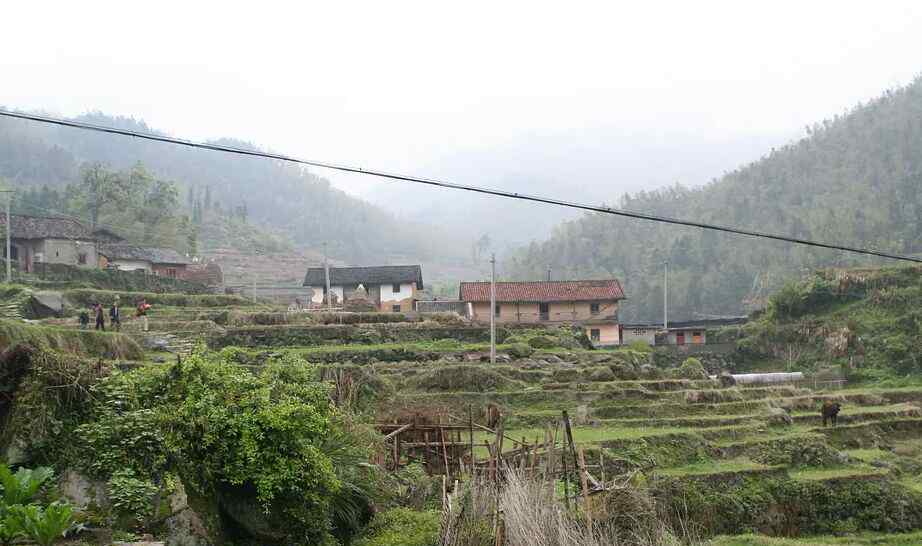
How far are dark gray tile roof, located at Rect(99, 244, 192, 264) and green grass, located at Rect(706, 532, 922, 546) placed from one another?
144 ft

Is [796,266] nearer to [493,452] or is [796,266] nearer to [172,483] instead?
[493,452]

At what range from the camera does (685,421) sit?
25547 millimetres

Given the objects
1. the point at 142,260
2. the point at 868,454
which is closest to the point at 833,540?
the point at 868,454

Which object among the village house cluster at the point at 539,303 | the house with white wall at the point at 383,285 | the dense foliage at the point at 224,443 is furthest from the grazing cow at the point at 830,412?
the house with white wall at the point at 383,285

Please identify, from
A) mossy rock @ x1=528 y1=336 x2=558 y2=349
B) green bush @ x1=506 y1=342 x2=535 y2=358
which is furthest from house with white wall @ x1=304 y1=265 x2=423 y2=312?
green bush @ x1=506 y1=342 x2=535 y2=358

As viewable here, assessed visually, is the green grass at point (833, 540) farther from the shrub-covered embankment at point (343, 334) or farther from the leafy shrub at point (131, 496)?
the shrub-covered embankment at point (343, 334)

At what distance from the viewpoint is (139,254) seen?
5403 centimetres

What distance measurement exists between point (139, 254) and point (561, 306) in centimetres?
2724

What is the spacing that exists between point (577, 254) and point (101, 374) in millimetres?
92703

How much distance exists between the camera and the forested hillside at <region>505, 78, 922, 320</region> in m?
76.1

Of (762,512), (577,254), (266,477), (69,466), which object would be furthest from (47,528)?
(577,254)

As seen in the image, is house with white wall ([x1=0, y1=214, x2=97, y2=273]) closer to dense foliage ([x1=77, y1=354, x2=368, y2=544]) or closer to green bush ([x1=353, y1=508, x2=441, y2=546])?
green bush ([x1=353, y1=508, x2=441, y2=546])

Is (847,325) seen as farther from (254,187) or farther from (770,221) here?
(254,187)

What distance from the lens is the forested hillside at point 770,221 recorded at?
250 ft
